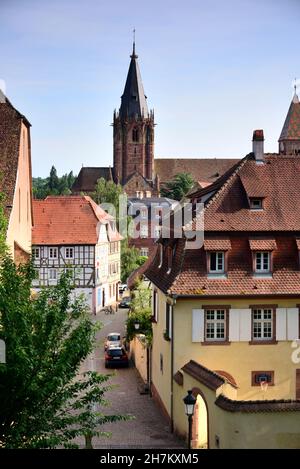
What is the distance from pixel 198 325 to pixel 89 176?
107616 mm

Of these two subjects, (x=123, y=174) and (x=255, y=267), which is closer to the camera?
(x=255, y=267)

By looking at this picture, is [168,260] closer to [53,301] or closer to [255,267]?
[255,267]

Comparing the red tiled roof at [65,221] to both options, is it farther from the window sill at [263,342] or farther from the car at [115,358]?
the window sill at [263,342]

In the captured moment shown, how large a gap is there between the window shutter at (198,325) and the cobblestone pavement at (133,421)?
2712 mm

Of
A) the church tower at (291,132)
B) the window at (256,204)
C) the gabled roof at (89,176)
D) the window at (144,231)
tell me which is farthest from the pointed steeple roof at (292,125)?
the window at (256,204)

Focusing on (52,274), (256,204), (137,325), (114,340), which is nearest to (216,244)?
(256,204)

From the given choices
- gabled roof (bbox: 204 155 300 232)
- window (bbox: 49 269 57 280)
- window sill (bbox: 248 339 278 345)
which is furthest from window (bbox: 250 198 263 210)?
window (bbox: 49 269 57 280)

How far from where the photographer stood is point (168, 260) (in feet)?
83.5

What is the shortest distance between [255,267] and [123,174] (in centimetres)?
10240

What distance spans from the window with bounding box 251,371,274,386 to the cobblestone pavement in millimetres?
3012

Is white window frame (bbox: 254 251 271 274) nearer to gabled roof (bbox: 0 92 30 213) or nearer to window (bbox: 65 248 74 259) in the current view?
gabled roof (bbox: 0 92 30 213)

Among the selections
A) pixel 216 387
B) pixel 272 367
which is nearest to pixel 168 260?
pixel 272 367

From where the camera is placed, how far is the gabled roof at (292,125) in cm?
9400

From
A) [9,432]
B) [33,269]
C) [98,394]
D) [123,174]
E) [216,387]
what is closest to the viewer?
[9,432]
